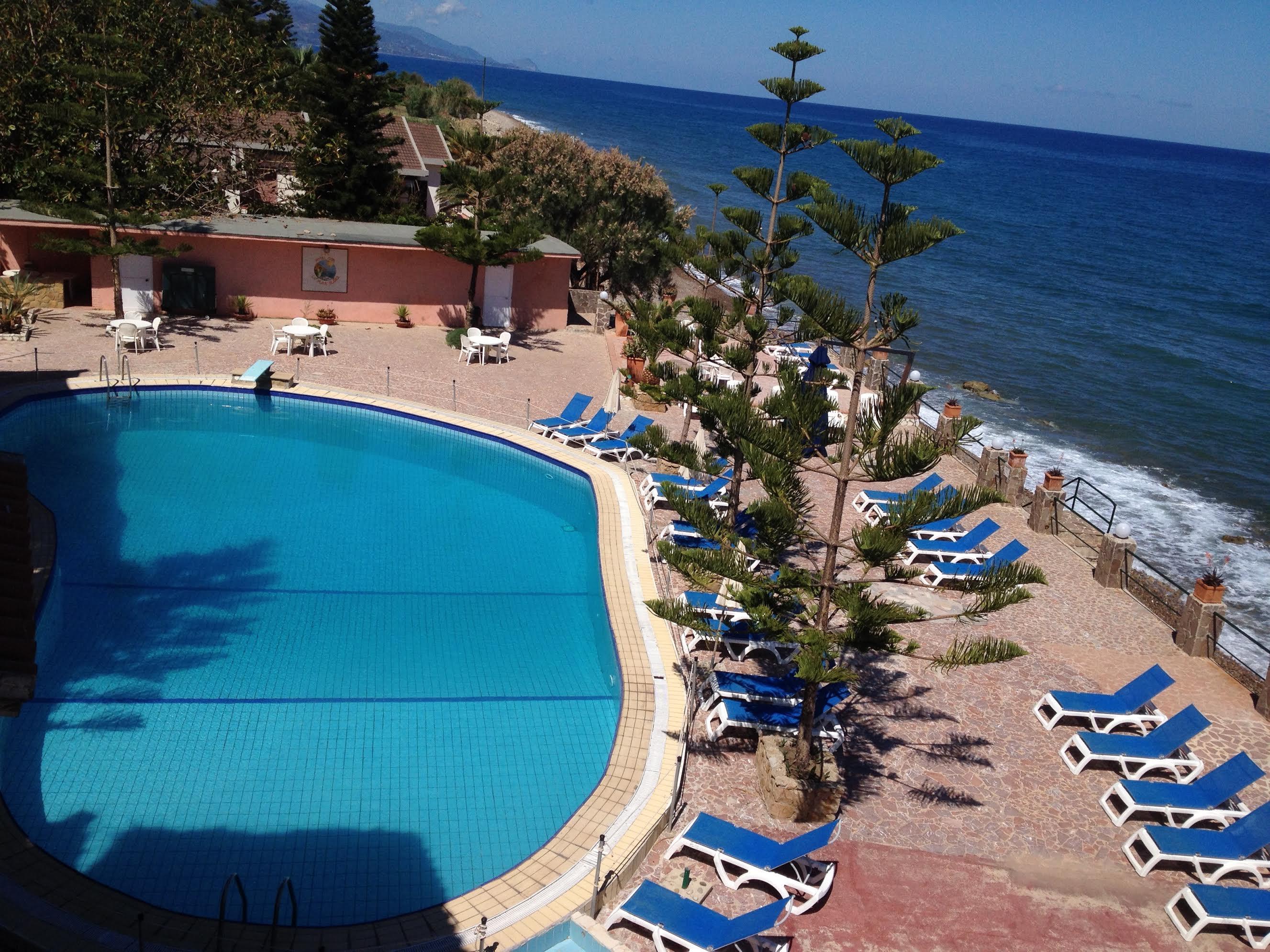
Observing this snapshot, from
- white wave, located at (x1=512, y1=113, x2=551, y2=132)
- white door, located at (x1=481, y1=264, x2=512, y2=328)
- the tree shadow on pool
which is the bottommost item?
the tree shadow on pool

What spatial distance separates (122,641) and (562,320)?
1409 cm

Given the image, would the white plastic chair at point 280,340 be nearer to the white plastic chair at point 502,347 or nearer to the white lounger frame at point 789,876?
the white plastic chair at point 502,347

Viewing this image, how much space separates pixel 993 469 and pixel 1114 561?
334cm

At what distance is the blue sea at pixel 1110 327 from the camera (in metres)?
23.0

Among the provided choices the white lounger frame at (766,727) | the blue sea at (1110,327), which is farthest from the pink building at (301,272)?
the white lounger frame at (766,727)

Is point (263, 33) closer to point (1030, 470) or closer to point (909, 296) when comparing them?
point (909, 296)

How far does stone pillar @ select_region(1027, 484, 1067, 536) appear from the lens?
13961mm

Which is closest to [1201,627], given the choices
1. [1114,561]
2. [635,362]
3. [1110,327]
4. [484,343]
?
[1114,561]

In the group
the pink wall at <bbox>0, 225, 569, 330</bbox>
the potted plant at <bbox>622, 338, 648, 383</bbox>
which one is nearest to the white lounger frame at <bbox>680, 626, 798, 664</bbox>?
the potted plant at <bbox>622, 338, 648, 383</bbox>

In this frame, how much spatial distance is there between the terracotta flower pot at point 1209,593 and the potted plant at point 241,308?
17.0 meters

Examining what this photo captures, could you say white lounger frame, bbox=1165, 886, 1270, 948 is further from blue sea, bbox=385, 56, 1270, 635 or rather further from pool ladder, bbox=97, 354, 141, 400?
pool ladder, bbox=97, 354, 141, 400

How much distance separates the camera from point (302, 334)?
58.1 ft

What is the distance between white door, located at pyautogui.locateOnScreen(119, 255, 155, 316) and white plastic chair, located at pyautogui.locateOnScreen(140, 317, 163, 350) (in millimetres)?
1278

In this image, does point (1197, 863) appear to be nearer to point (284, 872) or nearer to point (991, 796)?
point (991, 796)
